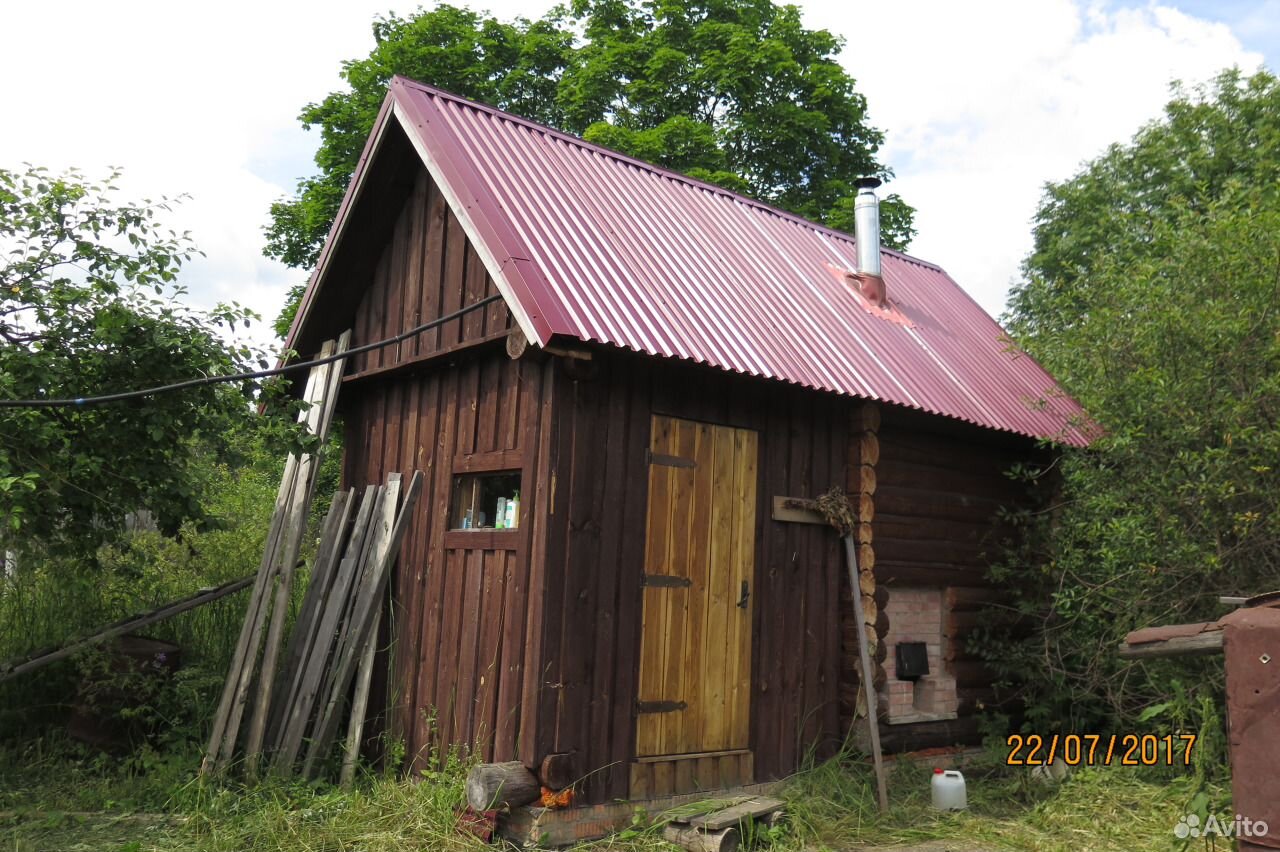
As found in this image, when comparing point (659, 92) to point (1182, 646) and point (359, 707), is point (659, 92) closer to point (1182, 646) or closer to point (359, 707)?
point (359, 707)

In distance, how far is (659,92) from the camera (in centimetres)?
2159

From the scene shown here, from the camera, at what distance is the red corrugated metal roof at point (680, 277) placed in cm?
725

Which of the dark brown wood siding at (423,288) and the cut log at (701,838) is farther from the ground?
the dark brown wood siding at (423,288)

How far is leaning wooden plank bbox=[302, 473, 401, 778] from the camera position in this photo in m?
7.94

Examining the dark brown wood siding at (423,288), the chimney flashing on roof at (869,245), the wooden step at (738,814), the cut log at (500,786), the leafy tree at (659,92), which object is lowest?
the wooden step at (738,814)

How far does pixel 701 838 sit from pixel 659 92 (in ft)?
58.3

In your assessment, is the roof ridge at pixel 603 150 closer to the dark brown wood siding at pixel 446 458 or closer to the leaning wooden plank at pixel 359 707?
the dark brown wood siding at pixel 446 458

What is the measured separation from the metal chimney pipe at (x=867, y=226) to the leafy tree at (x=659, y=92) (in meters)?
8.39

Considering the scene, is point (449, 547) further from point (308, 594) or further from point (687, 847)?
point (687, 847)

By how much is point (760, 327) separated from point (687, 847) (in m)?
3.94

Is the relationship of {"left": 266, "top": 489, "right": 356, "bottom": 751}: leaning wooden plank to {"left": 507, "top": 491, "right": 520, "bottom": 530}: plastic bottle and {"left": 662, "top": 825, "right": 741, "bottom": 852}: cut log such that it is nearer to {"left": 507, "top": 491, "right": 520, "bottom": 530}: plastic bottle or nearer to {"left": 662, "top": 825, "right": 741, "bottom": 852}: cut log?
{"left": 507, "top": 491, "right": 520, "bottom": 530}: plastic bottle

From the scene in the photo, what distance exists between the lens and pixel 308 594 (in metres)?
8.78

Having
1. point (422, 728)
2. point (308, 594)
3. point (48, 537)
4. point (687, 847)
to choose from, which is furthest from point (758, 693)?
point (48, 537)

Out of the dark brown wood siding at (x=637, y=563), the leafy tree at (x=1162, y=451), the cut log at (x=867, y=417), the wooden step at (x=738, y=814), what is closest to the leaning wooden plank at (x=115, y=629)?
the dark brown wood siding at (x=637, y=563)
